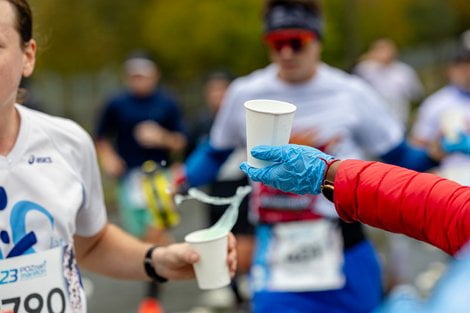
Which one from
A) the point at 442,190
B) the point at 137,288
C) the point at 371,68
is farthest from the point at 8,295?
the point at 371,68

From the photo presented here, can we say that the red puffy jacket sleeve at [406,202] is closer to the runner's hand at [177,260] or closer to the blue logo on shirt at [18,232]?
the runner's hand at [177,260]

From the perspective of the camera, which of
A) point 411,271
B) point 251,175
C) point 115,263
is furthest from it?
point 411,271

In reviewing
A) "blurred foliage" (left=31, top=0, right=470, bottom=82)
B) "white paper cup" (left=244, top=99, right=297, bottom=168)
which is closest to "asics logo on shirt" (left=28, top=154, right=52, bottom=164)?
"white paper cup" (left=244, top=99, right=297, bottom=168)

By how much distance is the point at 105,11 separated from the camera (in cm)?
1741

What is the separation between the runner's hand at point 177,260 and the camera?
2.53 metres

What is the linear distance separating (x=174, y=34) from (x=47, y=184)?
639 inches

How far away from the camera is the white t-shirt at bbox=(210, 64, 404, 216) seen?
4.04 m

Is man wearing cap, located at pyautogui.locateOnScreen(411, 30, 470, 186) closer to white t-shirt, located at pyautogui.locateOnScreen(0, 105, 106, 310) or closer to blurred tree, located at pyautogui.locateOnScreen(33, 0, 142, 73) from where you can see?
white t-shirt, located at pyautogui.locateOnScreen(0, 105, 106, 310)

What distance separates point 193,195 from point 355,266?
1.52m

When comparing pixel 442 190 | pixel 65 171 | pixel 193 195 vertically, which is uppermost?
pixel 442 190

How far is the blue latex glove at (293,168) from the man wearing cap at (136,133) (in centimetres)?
517

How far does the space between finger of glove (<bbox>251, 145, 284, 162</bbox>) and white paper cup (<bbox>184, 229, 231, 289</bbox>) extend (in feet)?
1.13

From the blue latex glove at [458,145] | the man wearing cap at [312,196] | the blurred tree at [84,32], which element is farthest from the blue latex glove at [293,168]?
the blurred tree at [84,32]

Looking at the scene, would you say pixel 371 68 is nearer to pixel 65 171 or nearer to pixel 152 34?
pixel 152 34
